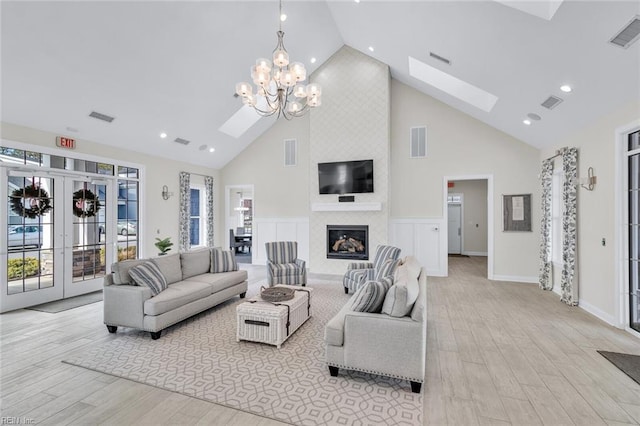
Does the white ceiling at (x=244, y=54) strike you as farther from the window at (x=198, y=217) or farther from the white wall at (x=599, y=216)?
the window at (x=198, y=217)

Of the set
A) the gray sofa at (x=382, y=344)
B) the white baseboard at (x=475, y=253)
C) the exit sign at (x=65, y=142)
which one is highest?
the exit sign at (x=65, y=142)

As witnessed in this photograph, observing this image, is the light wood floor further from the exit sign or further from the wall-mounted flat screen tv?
the wall-mounted flat screen tv

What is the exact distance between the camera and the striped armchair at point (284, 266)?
566 cm

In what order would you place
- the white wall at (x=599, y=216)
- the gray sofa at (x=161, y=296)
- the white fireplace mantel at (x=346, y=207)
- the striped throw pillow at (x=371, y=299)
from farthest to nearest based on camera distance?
the white fireplace mantel at (x=346, y=207), the white wall at (x=599, y=216), the gray sofa at (x=161, y=296), the striped throw pillow at (x=371, y=299)

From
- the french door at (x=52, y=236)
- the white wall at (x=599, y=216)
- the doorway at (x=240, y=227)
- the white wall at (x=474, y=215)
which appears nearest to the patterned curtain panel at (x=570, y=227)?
the white wall at (x=599, y=216)

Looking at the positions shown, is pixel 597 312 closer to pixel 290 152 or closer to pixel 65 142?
pixel 290 152

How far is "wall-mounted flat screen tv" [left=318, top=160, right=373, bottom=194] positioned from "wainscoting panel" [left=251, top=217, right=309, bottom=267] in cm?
137

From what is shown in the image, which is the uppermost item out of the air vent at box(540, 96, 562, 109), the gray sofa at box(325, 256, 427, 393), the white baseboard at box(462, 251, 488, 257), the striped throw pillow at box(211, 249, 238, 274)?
the air vent at box(540, 96, 562, 109)

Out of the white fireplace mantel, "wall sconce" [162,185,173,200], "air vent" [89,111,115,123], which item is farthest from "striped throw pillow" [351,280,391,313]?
"wall sconce" [162,185,173,200]

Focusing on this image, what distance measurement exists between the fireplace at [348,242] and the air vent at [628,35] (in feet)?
16.2

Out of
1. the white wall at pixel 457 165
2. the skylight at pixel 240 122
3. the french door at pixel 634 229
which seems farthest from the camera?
the skylight at pixel 240 122

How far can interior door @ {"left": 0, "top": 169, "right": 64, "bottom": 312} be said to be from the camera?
4.51m

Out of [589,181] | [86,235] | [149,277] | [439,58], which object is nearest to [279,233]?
[86,235]

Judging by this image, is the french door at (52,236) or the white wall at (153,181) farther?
the white wall at (153,181)
